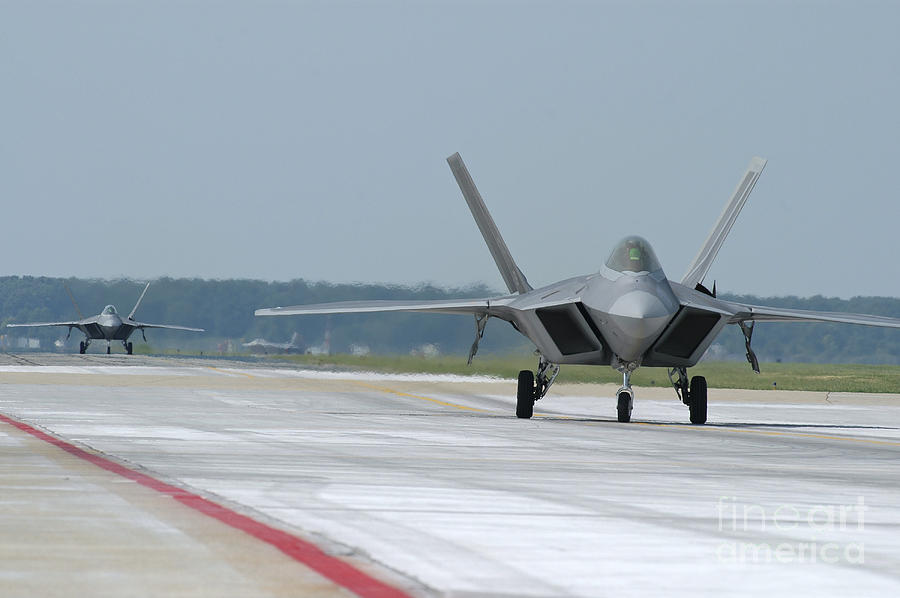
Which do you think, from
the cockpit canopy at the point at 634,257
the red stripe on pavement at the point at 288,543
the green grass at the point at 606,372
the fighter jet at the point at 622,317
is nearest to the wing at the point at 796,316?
the fighter jet at the point at 622,317

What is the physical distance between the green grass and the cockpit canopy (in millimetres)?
13914

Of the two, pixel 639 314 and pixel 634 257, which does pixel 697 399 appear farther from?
pixel 639 314

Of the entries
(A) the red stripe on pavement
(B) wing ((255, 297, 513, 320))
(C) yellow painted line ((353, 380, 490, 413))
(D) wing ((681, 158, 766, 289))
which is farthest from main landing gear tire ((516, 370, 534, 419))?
(A) the red stripe on pavement

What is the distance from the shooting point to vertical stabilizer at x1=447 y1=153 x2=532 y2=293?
2644cm

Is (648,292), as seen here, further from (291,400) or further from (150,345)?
(150,345)

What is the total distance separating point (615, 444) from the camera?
16609mm

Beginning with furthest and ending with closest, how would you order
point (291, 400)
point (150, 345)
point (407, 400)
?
point (150, 345)
point (407, 400)
point (291, 400)

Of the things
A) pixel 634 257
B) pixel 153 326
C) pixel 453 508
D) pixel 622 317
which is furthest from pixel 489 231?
pixel 153 326

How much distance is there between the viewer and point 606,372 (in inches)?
1453

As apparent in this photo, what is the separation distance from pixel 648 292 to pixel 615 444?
16.3 feet

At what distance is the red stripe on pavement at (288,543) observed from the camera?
5634 millimetres

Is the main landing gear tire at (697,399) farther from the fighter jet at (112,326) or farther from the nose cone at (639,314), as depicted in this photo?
the fighter jet at (112,326)

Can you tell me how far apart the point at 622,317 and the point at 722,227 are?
7271 millimetres

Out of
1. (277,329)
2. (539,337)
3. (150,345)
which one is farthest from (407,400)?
(150,345)
